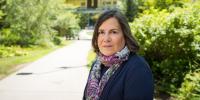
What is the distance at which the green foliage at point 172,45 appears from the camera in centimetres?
1154

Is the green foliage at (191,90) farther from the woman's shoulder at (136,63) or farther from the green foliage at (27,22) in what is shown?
the green foliage at (27,22)

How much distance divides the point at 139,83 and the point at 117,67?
27cm

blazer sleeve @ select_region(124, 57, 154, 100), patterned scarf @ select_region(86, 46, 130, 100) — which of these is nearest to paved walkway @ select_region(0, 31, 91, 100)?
patterned scarf @ select_region(86, 46, 130, 100)

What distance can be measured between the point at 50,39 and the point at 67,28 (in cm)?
1463

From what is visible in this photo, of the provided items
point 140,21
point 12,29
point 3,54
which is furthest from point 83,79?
point 12,29

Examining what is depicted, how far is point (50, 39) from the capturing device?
119 feet

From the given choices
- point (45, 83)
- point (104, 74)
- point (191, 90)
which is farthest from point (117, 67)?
point (45, 83)

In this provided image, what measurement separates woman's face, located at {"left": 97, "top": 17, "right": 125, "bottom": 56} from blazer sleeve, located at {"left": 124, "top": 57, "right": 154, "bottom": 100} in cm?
25

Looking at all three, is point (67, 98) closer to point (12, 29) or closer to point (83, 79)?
point (83, 79)

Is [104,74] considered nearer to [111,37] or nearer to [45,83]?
[111,37]

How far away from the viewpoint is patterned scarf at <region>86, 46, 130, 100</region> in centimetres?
283

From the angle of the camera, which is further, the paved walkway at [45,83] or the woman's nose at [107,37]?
the paved walkway at [45,83]

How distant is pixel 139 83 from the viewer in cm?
263

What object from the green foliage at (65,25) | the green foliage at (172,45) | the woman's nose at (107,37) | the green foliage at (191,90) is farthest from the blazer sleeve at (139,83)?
the green foliage at (65,25)
